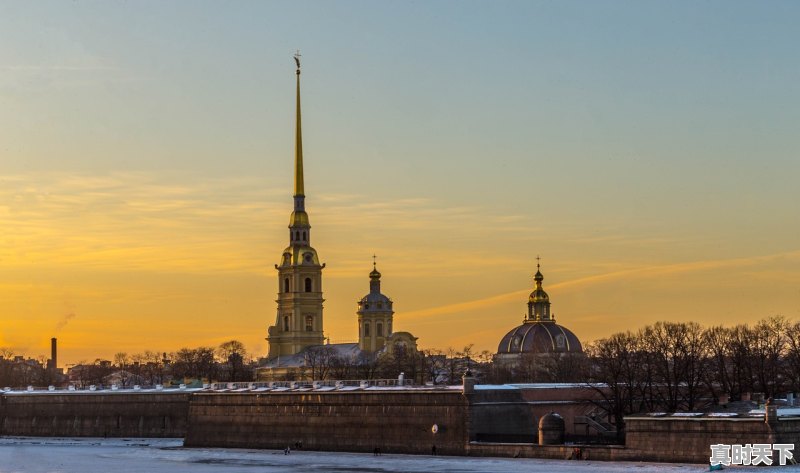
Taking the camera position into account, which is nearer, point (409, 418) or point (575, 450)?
point (575, 450)

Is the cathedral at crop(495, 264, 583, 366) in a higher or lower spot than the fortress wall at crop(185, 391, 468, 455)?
higher

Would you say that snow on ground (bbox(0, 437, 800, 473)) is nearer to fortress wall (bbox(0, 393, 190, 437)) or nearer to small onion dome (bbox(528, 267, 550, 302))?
fortress wall (bbox(0, 393, 190, 437))

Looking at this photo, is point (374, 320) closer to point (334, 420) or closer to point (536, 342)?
point (536, 342)

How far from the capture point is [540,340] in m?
169

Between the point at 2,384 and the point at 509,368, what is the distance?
6901 cm

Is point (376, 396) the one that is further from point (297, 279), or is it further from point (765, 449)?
point (297, 279)

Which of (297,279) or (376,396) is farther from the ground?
(297,279)

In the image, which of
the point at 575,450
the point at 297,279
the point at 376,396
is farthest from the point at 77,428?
the point at 297,279

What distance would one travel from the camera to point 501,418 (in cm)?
7812

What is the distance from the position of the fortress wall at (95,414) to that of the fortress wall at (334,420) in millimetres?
7394

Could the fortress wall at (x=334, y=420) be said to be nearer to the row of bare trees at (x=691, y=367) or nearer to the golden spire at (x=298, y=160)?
the row of bare trees at (x=691, y=367)

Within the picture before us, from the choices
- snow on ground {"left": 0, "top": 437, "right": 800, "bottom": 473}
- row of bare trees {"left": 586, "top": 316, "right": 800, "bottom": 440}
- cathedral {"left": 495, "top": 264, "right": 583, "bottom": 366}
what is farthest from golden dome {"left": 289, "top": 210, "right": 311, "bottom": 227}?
snow on ground {"left": 0, "top": 437, "right": 800, "bottom": 473}

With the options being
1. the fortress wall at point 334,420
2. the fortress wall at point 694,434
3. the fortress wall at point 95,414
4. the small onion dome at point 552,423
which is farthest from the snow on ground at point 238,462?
the fortress wall at point 95,414

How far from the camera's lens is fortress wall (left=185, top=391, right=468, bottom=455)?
76.8 meters
